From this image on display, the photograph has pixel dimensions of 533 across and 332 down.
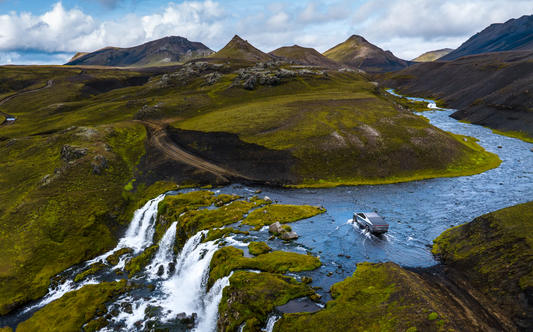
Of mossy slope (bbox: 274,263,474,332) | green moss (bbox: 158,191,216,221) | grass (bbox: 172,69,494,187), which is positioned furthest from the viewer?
grass (bbox: 172,69,494,187)

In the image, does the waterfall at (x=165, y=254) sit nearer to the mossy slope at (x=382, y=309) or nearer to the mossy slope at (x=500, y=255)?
the mossy slope at (x=382, y=309)

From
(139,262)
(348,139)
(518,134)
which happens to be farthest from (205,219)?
(518,134)

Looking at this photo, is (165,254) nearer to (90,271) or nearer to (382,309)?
(90,271)

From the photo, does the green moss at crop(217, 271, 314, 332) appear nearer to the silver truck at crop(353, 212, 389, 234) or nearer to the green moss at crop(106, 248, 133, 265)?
the silver truck at crop(353, 212, 389, 234)

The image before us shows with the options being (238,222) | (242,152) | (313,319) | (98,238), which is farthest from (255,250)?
(242,152)

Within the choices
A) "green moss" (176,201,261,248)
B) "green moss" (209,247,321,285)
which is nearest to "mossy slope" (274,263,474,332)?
"green moss" (209,247,321,285)

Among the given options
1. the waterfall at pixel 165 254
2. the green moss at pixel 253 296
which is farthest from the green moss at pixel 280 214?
the green moss at pixel 253 296
